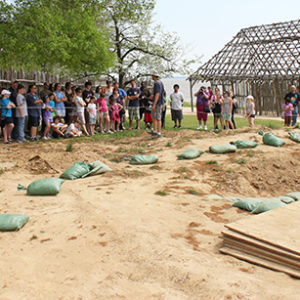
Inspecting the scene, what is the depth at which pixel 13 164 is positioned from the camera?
857cm

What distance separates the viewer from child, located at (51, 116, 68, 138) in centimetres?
1226

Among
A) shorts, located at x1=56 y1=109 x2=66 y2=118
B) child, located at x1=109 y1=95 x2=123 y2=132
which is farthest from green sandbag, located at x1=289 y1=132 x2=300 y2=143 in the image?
shorts, located at x1=56 y1=109 x2=66 y2=118

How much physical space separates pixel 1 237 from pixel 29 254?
601mm

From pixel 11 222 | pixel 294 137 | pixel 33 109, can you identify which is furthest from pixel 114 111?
pixel 11 222

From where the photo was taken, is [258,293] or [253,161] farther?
[253,161]

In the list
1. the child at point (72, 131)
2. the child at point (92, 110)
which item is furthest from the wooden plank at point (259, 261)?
the child at point (92, 110)

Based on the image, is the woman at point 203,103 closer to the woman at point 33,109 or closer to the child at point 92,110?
the child at point 92,110

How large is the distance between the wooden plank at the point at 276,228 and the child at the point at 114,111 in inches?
380

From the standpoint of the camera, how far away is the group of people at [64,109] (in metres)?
11.3

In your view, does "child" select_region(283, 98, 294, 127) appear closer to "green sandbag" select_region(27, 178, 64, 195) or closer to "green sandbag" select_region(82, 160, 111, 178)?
"green sandbag" select_region(82, 160, 111, 178)

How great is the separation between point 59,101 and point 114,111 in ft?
7.77

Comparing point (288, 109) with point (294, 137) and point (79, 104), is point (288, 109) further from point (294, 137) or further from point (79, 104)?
point (79, 104)

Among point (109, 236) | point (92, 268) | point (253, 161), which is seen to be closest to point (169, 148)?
point (253, 161)

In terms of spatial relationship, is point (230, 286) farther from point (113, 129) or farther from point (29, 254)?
point (113, 129)
